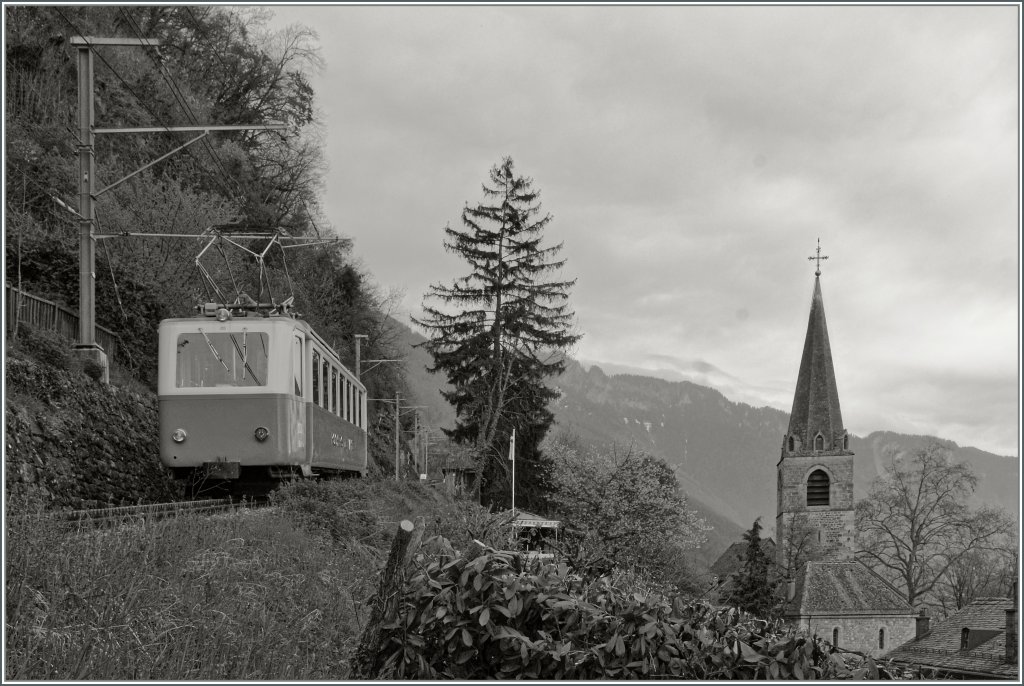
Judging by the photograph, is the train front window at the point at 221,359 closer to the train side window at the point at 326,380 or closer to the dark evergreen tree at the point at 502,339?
the train side window at the point at 326,380

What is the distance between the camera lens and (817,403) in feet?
261

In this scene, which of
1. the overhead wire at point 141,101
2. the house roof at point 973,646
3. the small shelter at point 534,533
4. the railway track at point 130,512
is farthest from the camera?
the house roof at point 973,646

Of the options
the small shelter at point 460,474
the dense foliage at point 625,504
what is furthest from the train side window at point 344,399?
the dense foliage at point 625,504

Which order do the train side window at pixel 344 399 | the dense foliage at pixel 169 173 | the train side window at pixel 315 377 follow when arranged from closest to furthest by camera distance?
the train side window at pixel 315 377, the train side window at pixel 344 399, the dense foliage at pixel 169 173

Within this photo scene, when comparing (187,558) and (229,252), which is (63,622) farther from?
(229,252)

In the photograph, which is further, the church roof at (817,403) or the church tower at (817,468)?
the church roof at (817,403)

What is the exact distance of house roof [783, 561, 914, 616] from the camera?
203 ft

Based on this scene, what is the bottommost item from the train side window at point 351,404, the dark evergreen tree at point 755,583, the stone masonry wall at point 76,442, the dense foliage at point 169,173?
the dark evergreen tree at point 755,583

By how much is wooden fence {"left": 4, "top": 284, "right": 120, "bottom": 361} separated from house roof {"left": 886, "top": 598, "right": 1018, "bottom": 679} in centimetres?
2760

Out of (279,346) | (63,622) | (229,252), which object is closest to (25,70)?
(229,252)

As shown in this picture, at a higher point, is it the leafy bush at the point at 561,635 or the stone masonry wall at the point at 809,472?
the leafy bush at the point at 561,635

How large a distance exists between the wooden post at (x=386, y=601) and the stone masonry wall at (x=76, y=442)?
8.57 metres

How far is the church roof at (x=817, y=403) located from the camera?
260ft

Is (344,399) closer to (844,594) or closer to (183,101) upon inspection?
(183,101)
